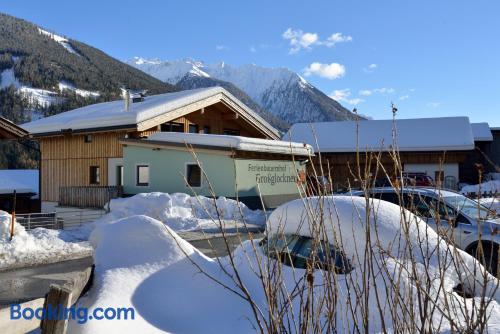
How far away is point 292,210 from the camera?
18.4 ft

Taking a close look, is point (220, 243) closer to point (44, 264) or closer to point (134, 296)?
point (44, 264)

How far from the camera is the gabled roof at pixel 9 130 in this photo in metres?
14.5

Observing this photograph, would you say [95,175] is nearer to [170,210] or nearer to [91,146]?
[91,146]

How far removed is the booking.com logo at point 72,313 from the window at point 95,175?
21.3m

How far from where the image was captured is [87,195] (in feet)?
71.9

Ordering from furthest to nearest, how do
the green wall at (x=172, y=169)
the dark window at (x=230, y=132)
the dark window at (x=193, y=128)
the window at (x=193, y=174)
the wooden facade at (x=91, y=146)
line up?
the dark window at (x=230, y=132), the dark window at (x=193, y=128), the wooden facade at (x=91, y=146), the window at (x=193, y=174), the green wall at (x=172, y=169)

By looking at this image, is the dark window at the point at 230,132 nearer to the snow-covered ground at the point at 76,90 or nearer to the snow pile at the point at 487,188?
the snow pile at the point at 487,188

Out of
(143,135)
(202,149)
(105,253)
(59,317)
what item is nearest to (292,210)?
(105,253)

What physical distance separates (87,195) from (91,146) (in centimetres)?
332

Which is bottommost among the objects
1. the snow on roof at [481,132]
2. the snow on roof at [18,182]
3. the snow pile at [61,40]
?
the snow on roof at [18,182]

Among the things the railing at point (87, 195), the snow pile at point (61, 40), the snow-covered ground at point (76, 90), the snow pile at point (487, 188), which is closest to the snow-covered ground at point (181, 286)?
the snow pile at point (487, 188)

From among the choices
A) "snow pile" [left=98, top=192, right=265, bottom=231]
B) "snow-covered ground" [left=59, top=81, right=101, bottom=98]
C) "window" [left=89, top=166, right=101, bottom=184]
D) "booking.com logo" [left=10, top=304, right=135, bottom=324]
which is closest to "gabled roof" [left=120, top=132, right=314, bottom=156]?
"snow pile" [left=98, top=192, right=265, bottom=231]

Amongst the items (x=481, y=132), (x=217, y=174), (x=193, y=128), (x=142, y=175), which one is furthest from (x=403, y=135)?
(x=142, y=175)

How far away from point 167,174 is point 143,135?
2935mm
